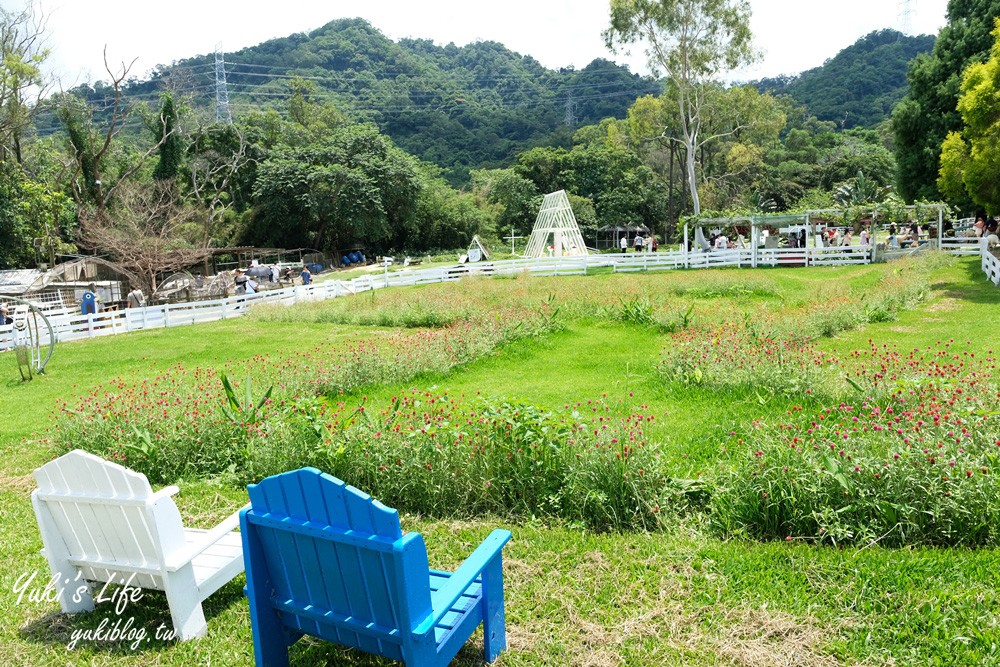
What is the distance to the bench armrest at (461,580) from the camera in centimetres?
270

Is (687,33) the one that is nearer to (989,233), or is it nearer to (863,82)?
(989,233)

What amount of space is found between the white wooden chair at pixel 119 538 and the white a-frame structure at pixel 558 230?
32.8 meters

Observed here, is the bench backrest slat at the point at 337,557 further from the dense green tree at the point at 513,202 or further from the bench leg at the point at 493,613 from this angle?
the dense green tree at the point at 513,202

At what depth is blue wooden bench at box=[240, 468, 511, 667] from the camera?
2.58m

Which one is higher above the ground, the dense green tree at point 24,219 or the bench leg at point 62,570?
the dense green tree at point 24,219

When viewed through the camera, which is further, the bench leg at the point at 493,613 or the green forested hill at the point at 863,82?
the green forested hill at the point at 863,82

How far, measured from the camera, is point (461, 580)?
294cm

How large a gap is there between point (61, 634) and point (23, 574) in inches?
39.2

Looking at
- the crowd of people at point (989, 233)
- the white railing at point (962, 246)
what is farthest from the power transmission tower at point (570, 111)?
the crowd of people at point (989, 233)

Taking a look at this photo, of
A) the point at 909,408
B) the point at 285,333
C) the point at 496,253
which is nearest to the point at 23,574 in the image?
the point at 909,408

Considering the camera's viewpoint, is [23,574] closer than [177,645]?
No

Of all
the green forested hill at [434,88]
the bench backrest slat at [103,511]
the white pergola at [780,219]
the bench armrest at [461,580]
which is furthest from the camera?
the green forested hill at [434,88]

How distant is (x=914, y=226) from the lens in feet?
113

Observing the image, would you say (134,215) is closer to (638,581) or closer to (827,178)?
(638,581)
